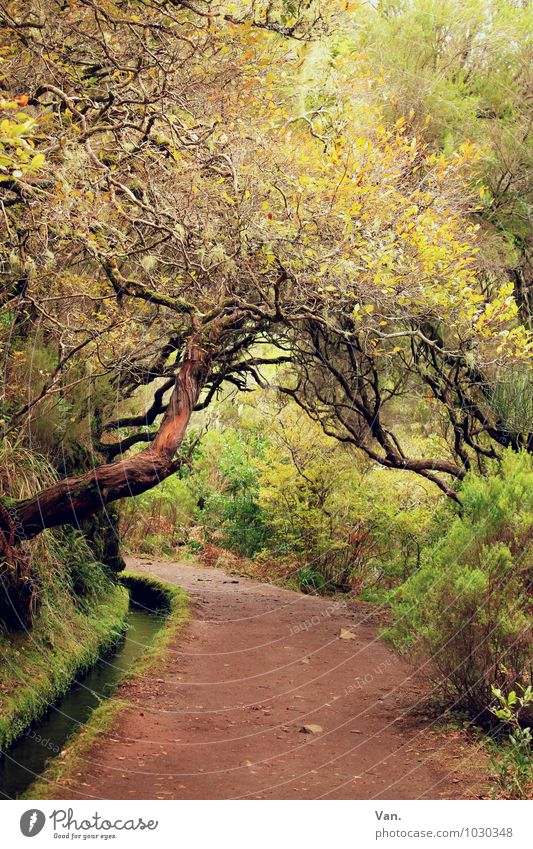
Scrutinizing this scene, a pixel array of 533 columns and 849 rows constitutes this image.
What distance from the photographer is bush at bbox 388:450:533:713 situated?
6.17m

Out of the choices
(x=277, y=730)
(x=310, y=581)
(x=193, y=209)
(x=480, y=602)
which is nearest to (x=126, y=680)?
(x=277, y=730)

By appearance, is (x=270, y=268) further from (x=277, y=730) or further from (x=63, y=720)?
(x=63, y=720)

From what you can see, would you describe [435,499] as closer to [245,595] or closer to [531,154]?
[245,595]

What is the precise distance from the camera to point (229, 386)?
2805 cm

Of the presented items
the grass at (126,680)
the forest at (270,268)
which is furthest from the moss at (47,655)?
the grass at (126,680)

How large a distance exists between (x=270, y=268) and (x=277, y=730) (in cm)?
422

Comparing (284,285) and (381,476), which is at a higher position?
(284,285)

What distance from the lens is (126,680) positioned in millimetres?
8719

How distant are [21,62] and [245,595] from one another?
10326mm

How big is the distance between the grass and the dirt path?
Result: 121mm

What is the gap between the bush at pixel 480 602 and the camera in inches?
→ 243

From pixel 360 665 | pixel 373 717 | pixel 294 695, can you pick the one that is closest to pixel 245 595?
pixel 360 665

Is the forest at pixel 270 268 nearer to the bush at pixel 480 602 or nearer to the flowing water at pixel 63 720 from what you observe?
the bush at pixel 480 602

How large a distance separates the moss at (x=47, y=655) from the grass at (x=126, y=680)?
50 cm
